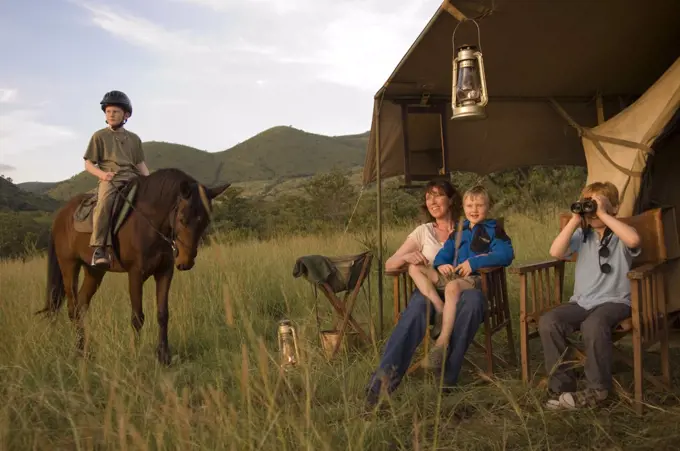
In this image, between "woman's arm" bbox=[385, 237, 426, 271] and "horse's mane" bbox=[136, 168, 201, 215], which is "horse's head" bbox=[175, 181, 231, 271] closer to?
"horse's mane" bbox=[136, 168, 201, 215]

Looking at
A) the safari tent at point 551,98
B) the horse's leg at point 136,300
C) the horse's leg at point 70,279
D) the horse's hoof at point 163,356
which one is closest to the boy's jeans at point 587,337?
the safari tent at point 551,98

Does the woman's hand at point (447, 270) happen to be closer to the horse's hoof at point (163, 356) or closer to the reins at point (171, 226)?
the reins at point (171, 226)

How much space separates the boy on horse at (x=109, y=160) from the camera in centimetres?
456

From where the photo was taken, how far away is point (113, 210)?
15.2 feet

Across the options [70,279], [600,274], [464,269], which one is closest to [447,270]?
[464,269]

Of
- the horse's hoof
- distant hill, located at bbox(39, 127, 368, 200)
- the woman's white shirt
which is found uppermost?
distant hill, located at bbox(39, 127, 368, 200)

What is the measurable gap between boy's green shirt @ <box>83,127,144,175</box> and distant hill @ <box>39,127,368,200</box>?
6861 cm

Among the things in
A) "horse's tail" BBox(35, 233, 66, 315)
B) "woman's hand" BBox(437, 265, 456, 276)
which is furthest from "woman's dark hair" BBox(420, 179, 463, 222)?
"horse's tail" BBox(35, 233, 66, 315)

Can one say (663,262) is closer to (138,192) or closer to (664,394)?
(664,394)

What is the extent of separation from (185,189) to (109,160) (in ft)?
3.54

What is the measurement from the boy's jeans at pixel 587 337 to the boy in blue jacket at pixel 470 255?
19.9 inches

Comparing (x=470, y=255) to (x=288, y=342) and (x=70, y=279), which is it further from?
(x=70, y=279)

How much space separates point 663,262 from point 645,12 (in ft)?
5.97

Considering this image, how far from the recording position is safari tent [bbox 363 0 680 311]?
12.5 ft
